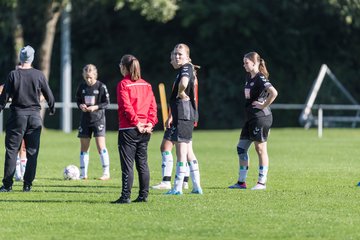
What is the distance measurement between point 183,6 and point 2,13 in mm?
8073

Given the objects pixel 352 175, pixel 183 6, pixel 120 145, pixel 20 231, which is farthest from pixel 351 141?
pixel 20 231

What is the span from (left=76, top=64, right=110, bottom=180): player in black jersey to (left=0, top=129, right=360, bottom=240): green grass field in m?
0.36

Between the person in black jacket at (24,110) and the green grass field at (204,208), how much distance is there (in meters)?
0.44

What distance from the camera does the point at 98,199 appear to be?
14.1 metres

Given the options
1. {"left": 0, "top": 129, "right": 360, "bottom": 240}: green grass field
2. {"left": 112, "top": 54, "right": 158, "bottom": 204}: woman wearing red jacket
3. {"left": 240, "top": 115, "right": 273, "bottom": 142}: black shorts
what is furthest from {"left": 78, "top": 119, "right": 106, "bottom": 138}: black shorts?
{"left": 112, "top": 54, "right": 158, "bottom": 204}: woman wearing red jacket

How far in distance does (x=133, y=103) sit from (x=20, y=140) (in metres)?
2.43

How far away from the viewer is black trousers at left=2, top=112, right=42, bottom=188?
14992mm

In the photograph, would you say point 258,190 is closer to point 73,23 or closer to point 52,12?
Answer: point 52,12

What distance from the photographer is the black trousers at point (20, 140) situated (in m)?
A: 15.0

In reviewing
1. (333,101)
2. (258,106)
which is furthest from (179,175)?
(333,101)

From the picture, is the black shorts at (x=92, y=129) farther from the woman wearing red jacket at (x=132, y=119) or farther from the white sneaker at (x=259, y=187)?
the woman wearing red jacket at (x=132, y=119)

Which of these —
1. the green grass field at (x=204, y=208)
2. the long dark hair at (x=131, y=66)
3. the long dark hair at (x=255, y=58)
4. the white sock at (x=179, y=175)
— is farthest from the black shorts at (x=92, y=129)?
the long dark hair at (x=131, y=66)

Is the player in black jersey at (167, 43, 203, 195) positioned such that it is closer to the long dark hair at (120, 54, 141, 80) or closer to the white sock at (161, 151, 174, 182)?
the long dark hair at (120, 54, 141, 80)

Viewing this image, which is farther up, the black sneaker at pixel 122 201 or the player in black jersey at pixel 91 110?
the player in black jersey at pixel 91 110
